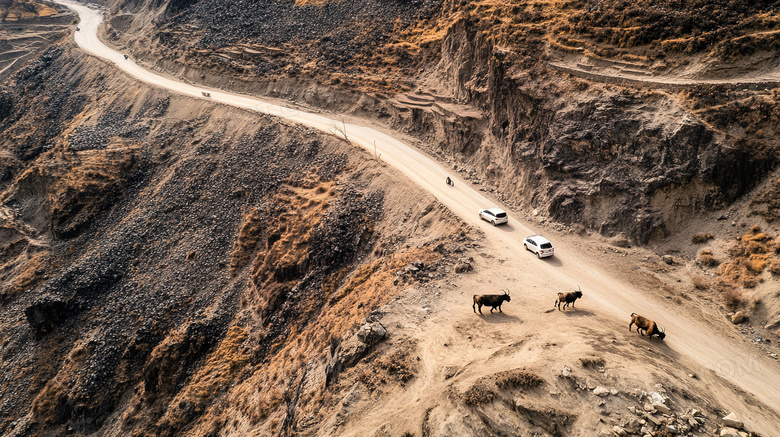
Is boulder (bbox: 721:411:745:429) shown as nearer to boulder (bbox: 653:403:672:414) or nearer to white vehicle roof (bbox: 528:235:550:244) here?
boulder (bbox: 653:403:672:414)

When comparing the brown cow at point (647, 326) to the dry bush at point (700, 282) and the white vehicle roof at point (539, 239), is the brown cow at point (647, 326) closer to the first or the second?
the dry bush at point (700, 282)

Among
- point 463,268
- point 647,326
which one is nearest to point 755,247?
point 647,326

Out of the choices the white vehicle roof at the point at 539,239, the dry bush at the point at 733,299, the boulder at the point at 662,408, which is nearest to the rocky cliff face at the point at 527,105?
the white vehicle roof at the point at 539,239

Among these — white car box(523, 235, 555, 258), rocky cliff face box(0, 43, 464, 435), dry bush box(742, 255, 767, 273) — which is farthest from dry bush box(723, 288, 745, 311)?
rocky cliff face box(0, 43, 464, 435)

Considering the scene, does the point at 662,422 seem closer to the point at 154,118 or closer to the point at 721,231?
the point at 721,231

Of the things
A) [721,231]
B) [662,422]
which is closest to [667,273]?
[721,231]
